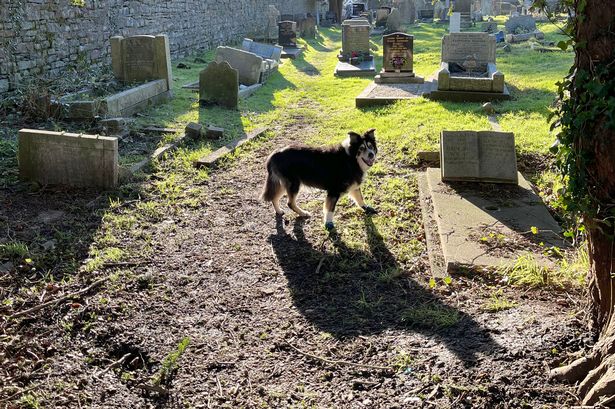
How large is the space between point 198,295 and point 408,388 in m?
2.04

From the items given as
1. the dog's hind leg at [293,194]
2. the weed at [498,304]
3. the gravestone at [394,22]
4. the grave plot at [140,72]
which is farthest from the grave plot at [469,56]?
the gravestone at [394,22]

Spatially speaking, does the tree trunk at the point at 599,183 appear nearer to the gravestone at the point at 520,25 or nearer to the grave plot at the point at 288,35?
the grave plot at the point at 288,35

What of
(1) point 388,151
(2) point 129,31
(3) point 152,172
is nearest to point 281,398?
(3) point 152,172

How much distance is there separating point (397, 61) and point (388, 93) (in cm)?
187

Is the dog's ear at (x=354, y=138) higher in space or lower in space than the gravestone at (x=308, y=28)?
lower

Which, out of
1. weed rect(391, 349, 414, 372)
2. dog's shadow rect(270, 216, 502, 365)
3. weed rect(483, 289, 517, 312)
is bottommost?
weed rect(391, 349, 414, 372)

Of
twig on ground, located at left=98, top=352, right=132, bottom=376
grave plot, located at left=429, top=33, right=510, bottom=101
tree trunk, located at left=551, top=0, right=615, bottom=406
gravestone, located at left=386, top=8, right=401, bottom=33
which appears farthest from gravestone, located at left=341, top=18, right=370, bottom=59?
twig on ground, located at left=98, top=352, right=132, bottom=376

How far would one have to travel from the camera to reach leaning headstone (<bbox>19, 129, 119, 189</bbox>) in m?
6.79

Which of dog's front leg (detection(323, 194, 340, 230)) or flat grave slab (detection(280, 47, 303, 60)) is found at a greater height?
flat grave slab (detection(280, 47, 303, 60))

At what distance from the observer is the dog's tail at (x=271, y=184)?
604cm

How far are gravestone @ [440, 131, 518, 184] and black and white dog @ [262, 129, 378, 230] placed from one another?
→ 4.45 feet

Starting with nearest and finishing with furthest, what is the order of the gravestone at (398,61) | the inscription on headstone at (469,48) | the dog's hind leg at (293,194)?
1. the dog's hind leg at (293,194)
2. the inscription on headstone at (469,48)
3. the gravestone at (398,61)

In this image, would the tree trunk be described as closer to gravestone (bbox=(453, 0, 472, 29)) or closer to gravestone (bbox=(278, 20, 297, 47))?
gravestone (bbox=(278, 20, 297, 47))

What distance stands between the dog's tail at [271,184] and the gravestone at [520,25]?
21.0 meters
